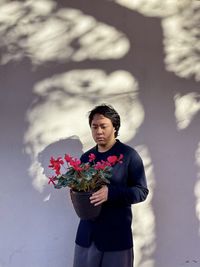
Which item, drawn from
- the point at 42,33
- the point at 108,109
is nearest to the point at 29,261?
the point at 108,109

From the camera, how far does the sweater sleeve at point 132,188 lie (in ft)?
6.32

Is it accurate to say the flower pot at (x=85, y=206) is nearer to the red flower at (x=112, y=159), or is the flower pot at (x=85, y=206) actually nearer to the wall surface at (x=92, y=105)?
the red flower at (x=112, y=159)

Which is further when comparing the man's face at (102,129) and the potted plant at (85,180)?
the man's face at (102,129)

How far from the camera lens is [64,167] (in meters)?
2.54

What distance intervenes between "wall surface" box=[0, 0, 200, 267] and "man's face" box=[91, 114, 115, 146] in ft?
1.68

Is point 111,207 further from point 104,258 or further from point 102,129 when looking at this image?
point 102,129

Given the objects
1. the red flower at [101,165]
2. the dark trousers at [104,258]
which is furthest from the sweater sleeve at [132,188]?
the dark trousers at [104,258]

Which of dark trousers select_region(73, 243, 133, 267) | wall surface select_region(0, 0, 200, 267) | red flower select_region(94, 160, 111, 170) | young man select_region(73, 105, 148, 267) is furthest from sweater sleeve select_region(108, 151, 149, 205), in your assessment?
wall surface select_region(0, 0, 200, 267)

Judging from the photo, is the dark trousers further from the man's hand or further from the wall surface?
the wall surface

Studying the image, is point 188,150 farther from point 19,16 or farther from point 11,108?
point 19,16

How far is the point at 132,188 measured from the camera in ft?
6.47

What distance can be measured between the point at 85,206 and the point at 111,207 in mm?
182

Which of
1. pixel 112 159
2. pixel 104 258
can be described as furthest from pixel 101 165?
pixel 104 258

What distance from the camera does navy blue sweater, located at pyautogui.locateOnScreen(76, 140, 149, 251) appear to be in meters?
1.94
